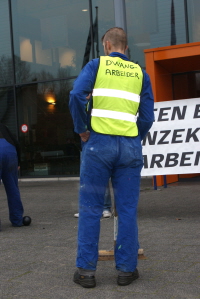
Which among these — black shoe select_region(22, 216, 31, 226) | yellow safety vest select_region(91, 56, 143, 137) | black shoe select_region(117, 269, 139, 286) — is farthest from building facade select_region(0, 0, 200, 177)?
black shoe select_region(117, 269, 139, 286)

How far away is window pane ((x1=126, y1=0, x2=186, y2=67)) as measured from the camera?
13.4 meters

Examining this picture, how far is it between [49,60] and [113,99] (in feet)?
39.8

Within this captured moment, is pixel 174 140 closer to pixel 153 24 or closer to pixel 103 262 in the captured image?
pixel 103 262

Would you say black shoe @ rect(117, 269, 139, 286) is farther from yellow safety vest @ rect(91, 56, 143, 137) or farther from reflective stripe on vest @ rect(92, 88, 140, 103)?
reflective stripe on vest @ rect(92, 88, 140, 103)

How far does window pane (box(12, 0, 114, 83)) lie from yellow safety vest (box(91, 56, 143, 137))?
11.1 m

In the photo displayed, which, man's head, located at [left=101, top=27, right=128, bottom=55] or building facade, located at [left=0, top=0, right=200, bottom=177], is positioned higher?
building facade, located at [left=0, top=0, right=200, bottom=177]

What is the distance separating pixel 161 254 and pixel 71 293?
133cm

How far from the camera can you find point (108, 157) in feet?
12.2

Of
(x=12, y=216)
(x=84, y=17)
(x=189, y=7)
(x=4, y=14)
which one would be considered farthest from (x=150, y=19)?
(x=12, y=216)

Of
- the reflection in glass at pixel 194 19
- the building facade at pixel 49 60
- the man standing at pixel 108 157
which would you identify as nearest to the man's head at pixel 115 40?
the man standing at pixel 108 157

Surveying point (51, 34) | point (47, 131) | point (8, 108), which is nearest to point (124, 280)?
point (47, 131)

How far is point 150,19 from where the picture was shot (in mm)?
13867

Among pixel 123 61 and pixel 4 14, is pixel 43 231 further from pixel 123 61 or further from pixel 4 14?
pixel 4 14

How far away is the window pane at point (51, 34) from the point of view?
15.0 meters
